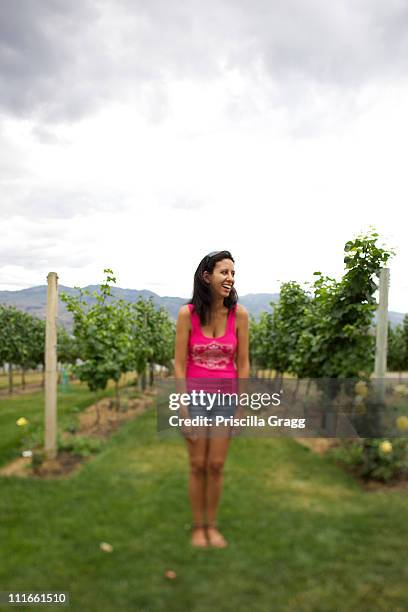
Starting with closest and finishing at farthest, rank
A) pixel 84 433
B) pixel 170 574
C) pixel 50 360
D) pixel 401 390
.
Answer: pixel 170 574
pixel 50 360
pixel 401 390
pixel 84 433

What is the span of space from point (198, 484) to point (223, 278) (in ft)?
5.21

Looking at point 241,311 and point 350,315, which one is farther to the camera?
point 350,315

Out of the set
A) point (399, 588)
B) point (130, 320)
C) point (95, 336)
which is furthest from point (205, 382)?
point (130, 320)

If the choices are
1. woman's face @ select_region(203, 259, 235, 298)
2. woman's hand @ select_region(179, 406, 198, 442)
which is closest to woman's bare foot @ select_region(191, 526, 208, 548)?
woman's hand @ select_region(179, 406, 198, 442)

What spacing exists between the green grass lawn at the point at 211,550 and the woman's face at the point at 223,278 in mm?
1838

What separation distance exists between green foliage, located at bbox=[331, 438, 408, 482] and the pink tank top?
8.31 feet

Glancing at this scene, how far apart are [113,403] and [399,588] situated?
10288mm

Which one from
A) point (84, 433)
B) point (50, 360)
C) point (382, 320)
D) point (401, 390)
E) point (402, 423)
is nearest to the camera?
point (382, 320)

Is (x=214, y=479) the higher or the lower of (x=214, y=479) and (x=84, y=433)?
the higher

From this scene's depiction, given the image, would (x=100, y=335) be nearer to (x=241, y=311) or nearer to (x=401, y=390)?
(x=401, y=390)

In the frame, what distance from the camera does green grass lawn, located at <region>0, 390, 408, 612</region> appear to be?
281 cm

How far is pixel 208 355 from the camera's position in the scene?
322cm

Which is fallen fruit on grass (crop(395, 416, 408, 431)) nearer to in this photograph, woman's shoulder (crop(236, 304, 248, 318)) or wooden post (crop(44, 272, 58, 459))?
woman's shoulder (crop(236, 304, 248, 318))

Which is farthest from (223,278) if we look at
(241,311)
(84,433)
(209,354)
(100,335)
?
(84,433)
